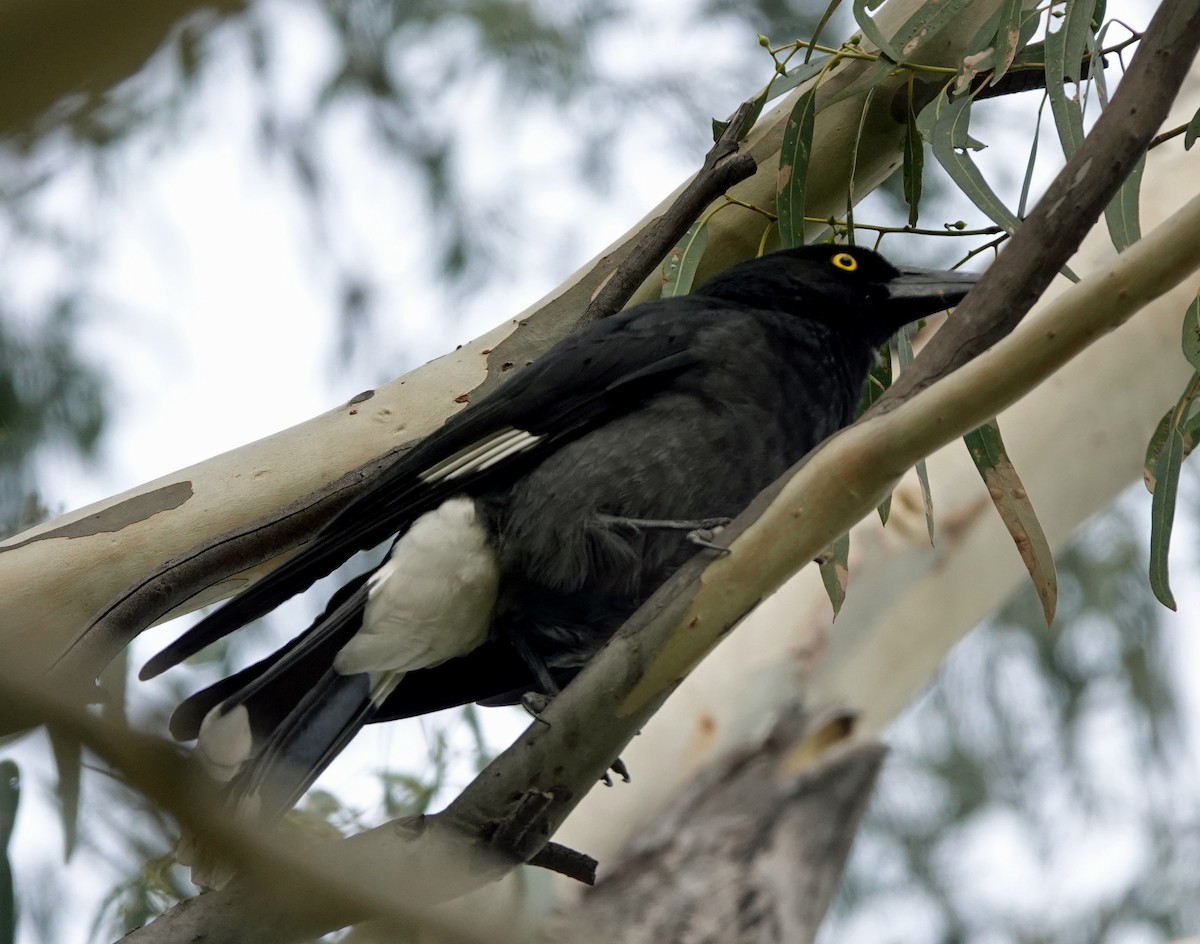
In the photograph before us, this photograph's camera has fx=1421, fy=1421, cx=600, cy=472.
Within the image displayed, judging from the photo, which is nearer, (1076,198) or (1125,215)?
(1076,198)

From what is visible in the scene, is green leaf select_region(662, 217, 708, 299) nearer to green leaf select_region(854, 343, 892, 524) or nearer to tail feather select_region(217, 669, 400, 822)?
green leaf select_region(854, 343, 892, 524)

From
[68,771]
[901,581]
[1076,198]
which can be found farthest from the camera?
[901,581]

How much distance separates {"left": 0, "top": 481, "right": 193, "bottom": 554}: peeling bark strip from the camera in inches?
79.7

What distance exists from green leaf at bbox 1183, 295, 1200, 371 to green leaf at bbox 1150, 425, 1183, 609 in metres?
0.12

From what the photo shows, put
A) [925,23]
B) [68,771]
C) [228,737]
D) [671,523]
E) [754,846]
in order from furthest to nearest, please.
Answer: [754,846] < [925,23] < [671,523] < [228,737] < [68,771]

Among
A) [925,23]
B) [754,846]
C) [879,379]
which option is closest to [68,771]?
[925,23]

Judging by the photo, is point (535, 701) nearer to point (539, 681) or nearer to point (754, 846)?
point (539, 681)

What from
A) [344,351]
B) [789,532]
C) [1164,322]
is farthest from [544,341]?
[344,351]

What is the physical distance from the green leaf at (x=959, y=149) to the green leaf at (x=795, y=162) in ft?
0.61

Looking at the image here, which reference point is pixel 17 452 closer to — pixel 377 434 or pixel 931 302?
pixel 377 434

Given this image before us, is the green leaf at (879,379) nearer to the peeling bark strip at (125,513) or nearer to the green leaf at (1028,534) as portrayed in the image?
the green leaf at (1028,534)

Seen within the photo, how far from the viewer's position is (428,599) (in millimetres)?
1811

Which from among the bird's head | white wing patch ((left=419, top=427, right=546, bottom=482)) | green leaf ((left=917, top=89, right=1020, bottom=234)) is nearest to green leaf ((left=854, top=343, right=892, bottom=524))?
the bird's head

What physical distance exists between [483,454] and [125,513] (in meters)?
0.57
